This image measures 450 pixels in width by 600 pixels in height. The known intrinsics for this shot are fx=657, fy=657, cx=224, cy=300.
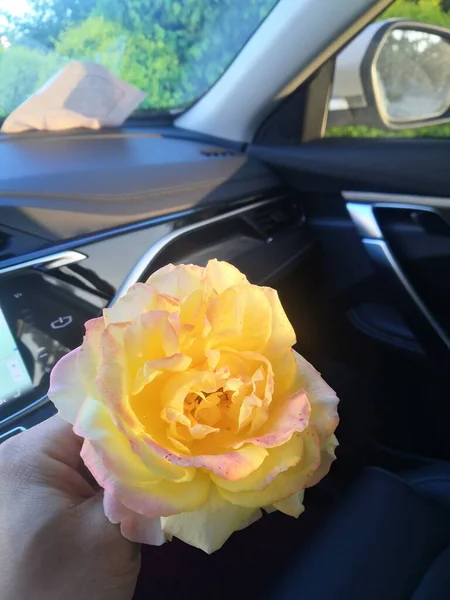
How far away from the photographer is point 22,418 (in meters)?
1.21

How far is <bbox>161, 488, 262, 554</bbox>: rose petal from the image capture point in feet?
1.87

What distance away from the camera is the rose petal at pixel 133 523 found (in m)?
0.57

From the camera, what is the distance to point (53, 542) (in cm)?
70

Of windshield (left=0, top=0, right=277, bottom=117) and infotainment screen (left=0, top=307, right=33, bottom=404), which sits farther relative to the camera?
windshield (left=0, top=0, right=277, bottom=117)

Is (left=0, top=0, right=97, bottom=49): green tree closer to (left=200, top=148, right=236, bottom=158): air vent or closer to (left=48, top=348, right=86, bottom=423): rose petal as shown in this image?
(left=200, top=148, right=236, bottom=158): air vent

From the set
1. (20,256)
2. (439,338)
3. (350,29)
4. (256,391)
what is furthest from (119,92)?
(256,391)

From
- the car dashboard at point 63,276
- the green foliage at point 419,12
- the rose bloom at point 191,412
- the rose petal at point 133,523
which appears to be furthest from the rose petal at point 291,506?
the green foliage at point 419,12

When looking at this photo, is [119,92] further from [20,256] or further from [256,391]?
[256,391]

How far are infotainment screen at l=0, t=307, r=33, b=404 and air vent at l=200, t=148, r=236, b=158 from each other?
89cm

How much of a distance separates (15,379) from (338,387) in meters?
1.20

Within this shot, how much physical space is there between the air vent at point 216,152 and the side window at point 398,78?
1.09 feet

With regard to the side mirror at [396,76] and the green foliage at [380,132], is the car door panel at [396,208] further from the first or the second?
the side mirror at [396,76]

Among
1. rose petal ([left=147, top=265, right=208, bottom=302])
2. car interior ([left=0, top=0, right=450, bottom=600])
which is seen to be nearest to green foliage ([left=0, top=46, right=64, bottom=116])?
car interior ([left=0, top=0, right=450, bottom=600])

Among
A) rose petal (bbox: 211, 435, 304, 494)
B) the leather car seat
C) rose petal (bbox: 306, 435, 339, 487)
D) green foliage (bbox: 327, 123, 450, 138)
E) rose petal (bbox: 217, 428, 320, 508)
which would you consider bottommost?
the leather car seat
